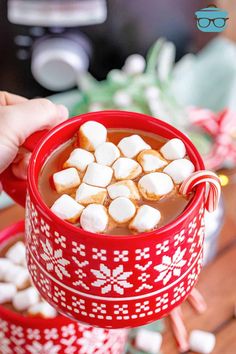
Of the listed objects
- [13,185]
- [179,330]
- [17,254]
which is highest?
[13,185]

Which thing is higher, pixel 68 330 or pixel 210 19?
pixel 210 19

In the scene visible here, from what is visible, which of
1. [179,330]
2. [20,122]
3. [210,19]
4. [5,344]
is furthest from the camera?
[210,19]

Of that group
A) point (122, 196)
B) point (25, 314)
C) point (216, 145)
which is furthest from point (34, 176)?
point (216, 145)

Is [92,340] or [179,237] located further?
[92,340]

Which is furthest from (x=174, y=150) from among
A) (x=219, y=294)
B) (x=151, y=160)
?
(x=219, y=294)

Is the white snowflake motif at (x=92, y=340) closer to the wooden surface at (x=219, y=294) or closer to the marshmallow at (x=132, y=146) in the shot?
the wooden surface at (x=219, y=294)

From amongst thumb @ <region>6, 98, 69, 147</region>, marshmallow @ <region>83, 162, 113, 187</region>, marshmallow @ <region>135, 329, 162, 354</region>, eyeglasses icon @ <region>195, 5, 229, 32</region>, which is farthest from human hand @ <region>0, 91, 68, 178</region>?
eyeglasses icon @ <region>195, 5, 229, 32</region>

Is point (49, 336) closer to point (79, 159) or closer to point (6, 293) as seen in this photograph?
point (6, 293)

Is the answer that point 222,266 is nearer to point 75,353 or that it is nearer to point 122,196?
point 75,353
